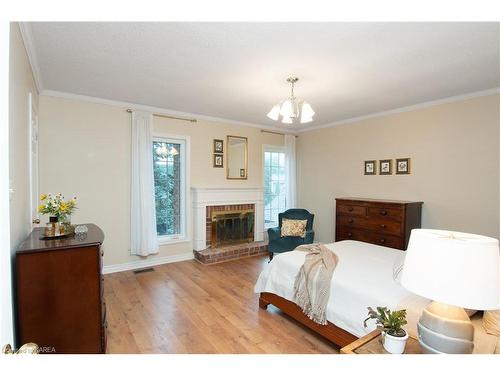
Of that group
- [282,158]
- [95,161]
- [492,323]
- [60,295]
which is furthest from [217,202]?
[492,323]

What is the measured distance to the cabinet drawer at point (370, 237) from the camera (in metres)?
3.70

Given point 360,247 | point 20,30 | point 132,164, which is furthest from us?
point 132,164

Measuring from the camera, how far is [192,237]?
4.66 meters

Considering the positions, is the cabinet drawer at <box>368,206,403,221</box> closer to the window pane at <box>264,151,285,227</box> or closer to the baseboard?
the window pane at <box>264,151,285,227</box>

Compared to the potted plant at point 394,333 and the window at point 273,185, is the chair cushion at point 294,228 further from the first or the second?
the potted plant at point 394,333

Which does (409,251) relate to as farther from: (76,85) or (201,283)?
(76,85)

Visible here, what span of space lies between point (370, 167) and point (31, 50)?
4.62 meters

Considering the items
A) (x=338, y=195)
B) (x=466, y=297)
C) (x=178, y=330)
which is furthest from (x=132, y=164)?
(x=466, y=297)

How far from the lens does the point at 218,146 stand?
487 cm

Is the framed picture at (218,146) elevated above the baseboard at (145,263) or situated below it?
above

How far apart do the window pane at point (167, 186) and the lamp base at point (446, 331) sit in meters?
3.97

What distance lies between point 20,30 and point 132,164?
222cm

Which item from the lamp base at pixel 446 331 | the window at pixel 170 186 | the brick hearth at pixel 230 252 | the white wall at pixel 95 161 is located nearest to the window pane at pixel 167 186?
the window at pixel 170 186

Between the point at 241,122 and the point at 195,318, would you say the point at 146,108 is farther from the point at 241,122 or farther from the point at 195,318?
the point at 195,318
